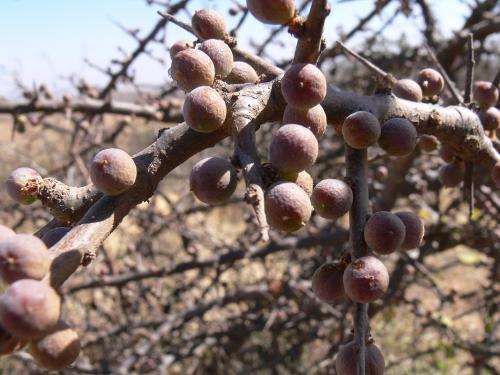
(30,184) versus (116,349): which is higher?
(116,349)

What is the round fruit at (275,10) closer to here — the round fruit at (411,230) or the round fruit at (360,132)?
the round fruit at (360,132)

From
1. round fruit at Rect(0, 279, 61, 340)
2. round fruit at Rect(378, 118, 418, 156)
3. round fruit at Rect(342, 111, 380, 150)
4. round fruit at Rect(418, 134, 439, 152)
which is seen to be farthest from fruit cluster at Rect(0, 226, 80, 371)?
round fruit at Rect(418, 134, 439, 152)

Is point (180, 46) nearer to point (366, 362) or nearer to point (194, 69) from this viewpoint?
point (194, 69)

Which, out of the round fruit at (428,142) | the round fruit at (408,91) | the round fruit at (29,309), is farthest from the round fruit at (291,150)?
the round fruit at (428,142)

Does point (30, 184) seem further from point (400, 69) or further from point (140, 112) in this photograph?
point (400, 69)

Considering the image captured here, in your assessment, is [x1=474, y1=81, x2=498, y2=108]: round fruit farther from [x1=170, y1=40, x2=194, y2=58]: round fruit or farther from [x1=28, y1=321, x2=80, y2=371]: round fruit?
[x1=28, y1=321, x2=80, y2=371]: round fruit

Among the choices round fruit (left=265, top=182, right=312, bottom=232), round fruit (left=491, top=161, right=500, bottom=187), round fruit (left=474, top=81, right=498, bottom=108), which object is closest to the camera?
round fruit (left=265, top=182, right=312, bottom=232)

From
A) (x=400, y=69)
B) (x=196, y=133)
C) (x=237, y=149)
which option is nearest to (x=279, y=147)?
(x=237, y=149)
